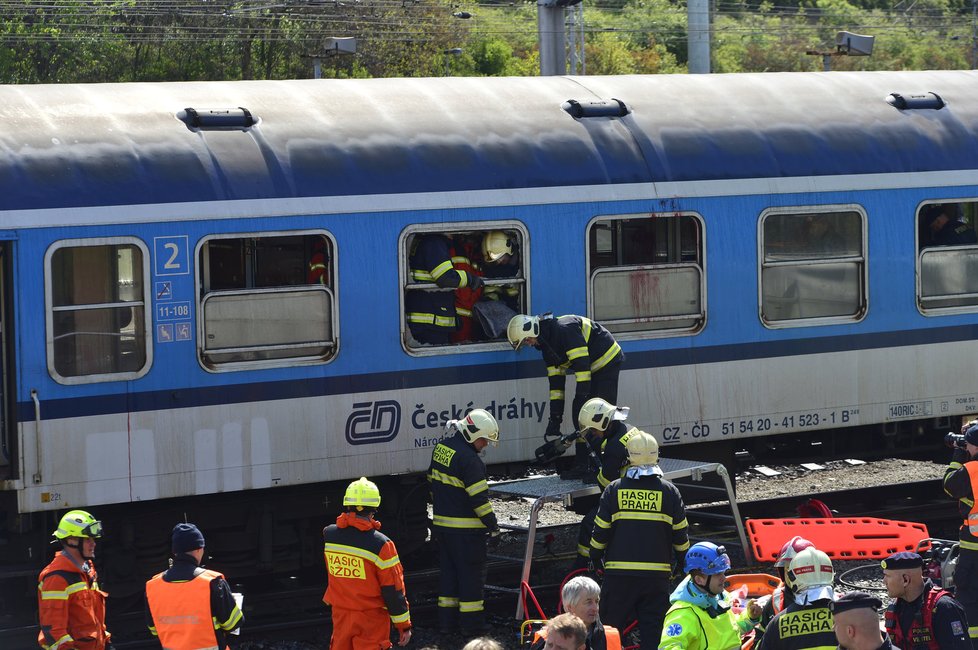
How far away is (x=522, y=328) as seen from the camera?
32.2 feet

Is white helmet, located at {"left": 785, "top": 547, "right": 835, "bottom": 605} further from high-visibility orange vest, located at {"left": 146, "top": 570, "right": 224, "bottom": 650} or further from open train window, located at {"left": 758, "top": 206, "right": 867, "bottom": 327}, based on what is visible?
open train window, located at {"left": 758, "top": 206, "right": 867, "bottom": 327}

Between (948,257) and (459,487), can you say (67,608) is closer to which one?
(459,487)

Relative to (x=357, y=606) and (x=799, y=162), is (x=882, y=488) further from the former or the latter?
(x=357, y=606)

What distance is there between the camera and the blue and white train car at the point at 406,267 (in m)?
8.83

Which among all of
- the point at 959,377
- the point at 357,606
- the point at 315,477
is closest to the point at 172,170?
the point at 315,477

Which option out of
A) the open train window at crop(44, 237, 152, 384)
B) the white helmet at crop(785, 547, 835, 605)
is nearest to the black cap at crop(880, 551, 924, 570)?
the white helmet at crop(785, 547, 835, 605)

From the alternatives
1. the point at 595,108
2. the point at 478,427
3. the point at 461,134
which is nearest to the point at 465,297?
the point at 461,134

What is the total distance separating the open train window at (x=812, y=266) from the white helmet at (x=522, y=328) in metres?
2.11

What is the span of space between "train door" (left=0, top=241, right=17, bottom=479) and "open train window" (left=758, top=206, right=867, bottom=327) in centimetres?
568

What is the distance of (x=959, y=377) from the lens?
11.6m

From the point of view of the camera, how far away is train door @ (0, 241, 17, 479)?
8602 millimetres

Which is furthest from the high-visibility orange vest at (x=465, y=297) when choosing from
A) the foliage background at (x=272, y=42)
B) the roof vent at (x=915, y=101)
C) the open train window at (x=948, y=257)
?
the foliage background at (x=272, y=42)

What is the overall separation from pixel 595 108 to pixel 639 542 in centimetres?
410

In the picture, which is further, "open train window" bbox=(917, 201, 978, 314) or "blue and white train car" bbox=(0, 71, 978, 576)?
"open train window" bbox=(917, 201, 978, 314)
